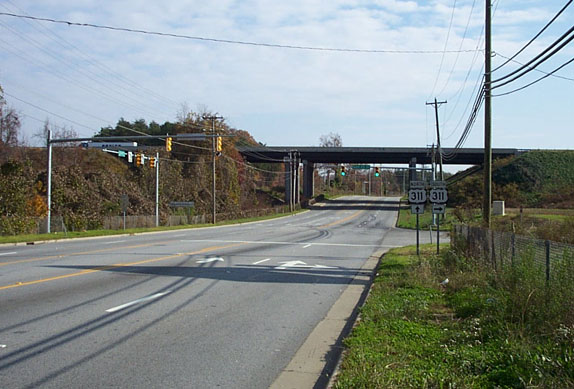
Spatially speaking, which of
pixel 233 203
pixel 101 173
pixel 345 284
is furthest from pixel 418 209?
pixel 233 203

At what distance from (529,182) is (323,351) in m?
78.5

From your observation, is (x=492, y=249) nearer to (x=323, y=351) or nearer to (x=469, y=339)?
(x=469, y=339)

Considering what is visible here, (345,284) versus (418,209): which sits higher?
(418,209)

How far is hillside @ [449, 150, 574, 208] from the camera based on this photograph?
68.9 metres

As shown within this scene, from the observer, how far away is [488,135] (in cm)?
2022

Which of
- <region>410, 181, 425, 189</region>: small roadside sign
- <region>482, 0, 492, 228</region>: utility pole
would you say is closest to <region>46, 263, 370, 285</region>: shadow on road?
<region>410, 181, 425, 189</region>: small roadside sign

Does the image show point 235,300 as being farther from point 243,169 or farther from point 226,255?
point 243,169

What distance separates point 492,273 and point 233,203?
65.1 metres

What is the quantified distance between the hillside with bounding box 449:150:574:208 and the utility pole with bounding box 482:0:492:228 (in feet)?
156

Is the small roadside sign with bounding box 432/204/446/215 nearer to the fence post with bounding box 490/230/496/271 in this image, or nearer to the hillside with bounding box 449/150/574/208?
the fence post with bounding box 490/230/496/271

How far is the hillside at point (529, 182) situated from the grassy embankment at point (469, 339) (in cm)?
6001

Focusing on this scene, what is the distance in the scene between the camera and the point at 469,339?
7.33 m

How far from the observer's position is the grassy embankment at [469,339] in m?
5.53

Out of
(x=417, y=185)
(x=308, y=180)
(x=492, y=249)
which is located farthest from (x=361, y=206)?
(x=492, y=249)
